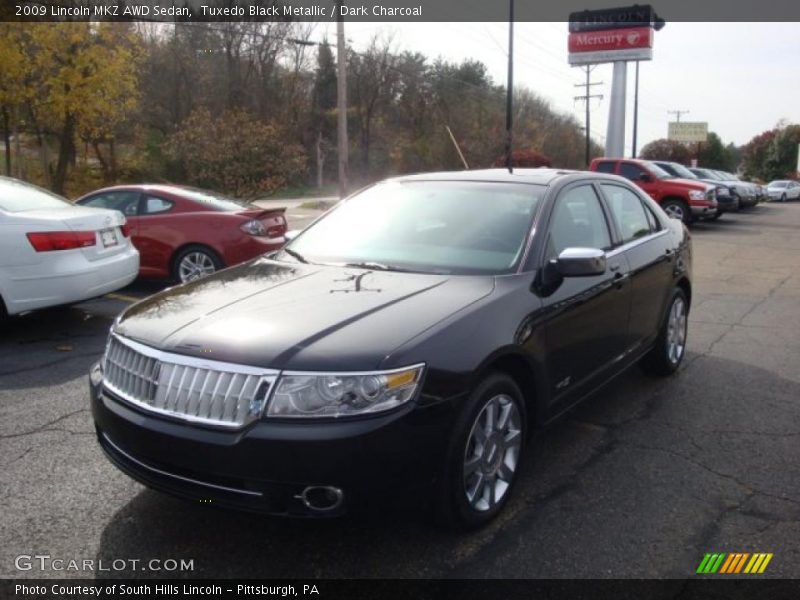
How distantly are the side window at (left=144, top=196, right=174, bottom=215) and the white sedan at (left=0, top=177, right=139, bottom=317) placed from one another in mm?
1958

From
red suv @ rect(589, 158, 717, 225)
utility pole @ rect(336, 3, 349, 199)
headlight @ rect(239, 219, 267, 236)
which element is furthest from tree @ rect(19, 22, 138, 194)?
red suv @ rect(589, 158, 717, 225)

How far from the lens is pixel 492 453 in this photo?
314 centimetres

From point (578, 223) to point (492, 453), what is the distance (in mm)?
1704

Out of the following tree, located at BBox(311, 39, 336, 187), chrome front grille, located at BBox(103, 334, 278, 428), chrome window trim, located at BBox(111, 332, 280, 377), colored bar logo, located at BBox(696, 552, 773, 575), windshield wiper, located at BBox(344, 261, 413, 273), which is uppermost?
tree, located at BBox(311, 39, 336, 187)

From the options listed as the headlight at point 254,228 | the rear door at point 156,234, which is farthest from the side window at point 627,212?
the rear door at point 156,234

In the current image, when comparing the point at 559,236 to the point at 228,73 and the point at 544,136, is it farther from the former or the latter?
the point at 544,136

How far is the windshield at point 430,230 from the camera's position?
3.67 metres

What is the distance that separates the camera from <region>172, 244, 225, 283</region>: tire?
840cm

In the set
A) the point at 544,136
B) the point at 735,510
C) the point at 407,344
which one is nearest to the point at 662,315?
the point at 735,510

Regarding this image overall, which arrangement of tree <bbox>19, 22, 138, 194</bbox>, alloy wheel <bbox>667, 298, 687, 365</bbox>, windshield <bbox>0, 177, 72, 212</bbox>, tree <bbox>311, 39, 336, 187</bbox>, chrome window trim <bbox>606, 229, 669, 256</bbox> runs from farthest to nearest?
tree <bbox>311, 39, 336, 187</bbox>, tree <bbox>19, 22, 138, 194</bbox>, windshield <bbox>0, 177, 72, 212</bbox>, alloy wheel <bbox>667, 298, 687, 365</bbox>, chrome window trim <bbox>606, 229, 669, 256</bbox>

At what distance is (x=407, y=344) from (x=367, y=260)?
3.74 feet

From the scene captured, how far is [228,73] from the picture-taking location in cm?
4775

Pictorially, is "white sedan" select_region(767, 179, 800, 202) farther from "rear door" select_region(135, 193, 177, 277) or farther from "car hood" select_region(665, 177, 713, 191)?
"rear door" select_region(135, 193, 177, 277)

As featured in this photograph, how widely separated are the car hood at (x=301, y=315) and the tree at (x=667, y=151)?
2459 inches
